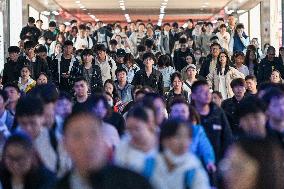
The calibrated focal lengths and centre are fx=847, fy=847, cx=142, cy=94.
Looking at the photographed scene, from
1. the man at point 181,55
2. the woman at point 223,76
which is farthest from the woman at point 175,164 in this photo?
the man at point 181,55

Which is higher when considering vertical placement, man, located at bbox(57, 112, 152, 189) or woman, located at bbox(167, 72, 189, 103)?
woman, located at bbox(167, 72, 189, 103)

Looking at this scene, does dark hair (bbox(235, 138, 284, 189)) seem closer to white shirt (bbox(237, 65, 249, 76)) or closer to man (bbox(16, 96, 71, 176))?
man (bbox(16, 96, 71, 176))

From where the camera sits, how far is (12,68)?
54.4ft

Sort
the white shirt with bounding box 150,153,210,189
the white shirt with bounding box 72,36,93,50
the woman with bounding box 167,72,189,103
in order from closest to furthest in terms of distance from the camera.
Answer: the white shirt with bounding box 150,153,210,189 → the woman with bounding box 167,72,189,103 → the white shirt with bounding box 72,36,93,50

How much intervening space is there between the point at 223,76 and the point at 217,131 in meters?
7.65

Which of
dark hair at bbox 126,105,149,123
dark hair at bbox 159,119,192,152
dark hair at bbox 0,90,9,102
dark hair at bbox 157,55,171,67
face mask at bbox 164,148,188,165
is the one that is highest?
dark hair at bbox 157,55,171,67

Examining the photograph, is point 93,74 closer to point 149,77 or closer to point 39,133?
point 149,77

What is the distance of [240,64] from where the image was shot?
18328mm

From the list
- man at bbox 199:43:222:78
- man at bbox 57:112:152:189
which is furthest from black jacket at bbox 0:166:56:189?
man at bbox 199:43:222:78

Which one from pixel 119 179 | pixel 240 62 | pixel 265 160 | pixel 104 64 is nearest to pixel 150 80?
pixel 104 64

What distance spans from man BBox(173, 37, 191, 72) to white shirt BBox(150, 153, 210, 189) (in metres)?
15.1

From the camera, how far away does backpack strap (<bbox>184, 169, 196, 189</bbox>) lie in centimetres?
531

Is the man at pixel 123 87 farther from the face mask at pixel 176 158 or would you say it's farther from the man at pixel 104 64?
the face mask at pixel 176 158

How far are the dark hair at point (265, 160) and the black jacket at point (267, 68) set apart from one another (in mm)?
13801
